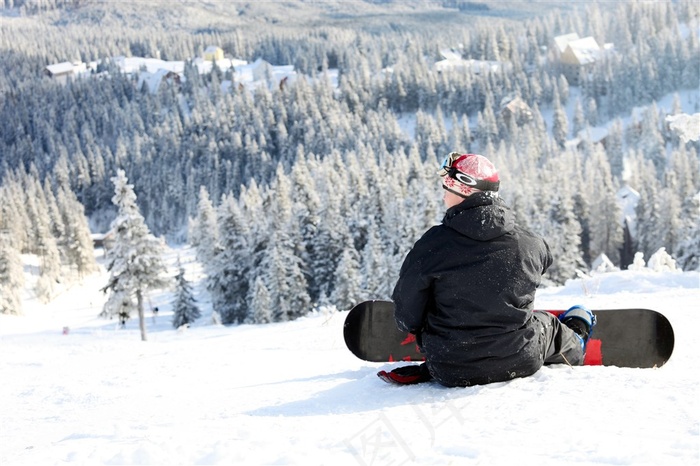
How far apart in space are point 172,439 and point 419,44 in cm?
16148

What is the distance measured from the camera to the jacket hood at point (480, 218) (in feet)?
11.2

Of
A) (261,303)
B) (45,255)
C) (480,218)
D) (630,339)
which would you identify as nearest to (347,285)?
(261,303)

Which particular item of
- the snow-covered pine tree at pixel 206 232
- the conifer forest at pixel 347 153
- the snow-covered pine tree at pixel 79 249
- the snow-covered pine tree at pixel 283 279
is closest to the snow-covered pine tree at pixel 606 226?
the conifer forest at pixel 347 153

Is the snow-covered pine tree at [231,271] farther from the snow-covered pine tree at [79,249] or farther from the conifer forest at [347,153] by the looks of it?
the snow-covered pine tree at [79,249]

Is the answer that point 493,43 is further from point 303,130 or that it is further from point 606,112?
point 303,130

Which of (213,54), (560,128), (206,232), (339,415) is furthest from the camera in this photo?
(213,54)

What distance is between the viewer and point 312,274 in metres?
40.1

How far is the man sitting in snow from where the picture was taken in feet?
11.3

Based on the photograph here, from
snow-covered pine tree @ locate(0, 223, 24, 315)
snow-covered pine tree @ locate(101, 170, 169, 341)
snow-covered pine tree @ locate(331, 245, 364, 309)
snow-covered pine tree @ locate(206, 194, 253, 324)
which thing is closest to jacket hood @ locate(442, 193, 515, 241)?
snow-covered pine tree @ locate(101, 170, 169, 341)

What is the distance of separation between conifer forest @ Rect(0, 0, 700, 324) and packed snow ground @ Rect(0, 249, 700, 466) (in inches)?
1099

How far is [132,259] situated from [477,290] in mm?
24435

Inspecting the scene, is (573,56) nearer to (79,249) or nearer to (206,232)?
(206,232)

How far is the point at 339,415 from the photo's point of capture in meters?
3.38

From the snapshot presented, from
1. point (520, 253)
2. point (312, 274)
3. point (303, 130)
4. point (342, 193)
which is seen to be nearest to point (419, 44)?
point (303, 130)
